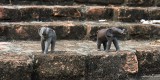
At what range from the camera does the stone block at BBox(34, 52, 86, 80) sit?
5020 millimetres

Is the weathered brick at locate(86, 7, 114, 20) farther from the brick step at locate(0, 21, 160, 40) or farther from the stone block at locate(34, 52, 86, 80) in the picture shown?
the stone block at locate(34, 52, 86, 80)

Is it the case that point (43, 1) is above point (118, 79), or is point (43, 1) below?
above

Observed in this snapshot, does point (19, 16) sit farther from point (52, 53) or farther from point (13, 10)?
point (52, 53)

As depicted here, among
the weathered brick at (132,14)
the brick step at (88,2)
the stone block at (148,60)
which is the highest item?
the brick step at (88,2)

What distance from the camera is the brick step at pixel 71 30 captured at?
693cm

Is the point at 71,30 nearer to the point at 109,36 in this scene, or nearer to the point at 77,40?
the point at 77,40

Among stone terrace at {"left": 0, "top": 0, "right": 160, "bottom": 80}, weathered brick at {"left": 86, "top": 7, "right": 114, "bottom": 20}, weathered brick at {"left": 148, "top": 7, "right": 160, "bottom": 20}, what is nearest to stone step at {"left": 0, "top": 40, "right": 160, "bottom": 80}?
stone terrace at {"left": 0, "top": 0, "right": 160, "bottom": 80}

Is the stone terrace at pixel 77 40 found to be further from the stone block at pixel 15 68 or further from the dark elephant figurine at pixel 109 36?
the dark elephant figurine at pixel 109 36

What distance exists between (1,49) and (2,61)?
2.97ft

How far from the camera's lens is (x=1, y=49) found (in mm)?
5609

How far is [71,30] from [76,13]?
0.97 meters

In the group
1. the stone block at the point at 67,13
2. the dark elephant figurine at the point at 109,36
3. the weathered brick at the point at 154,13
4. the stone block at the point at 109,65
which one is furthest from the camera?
the weathered brick at the point at 154,13

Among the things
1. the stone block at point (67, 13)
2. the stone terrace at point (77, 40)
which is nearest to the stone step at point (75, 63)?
the stone terrace at point (77, 40)

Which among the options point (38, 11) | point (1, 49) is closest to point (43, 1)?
point (38, 11)
